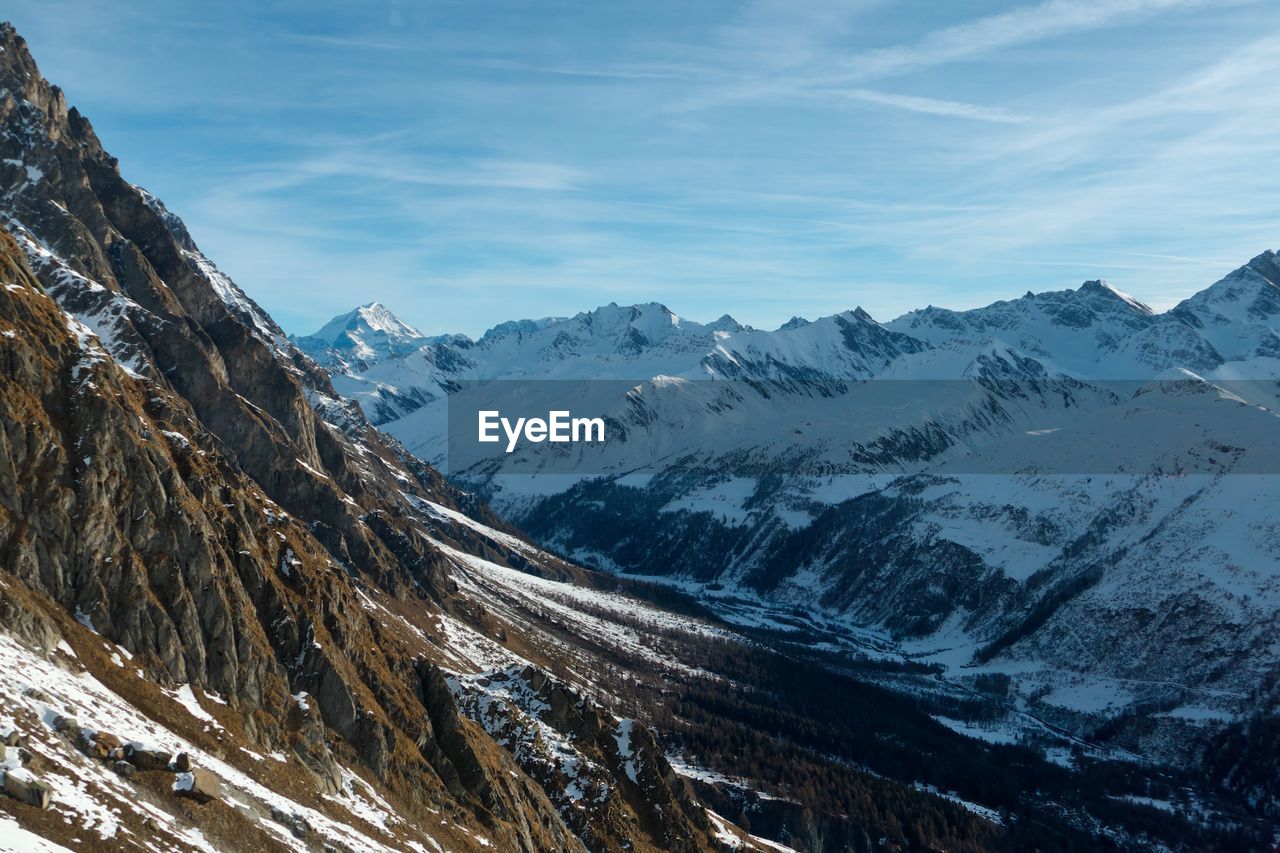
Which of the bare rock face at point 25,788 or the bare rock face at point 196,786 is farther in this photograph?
the bare rock face at point 196,786

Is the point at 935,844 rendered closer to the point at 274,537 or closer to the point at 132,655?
the point at 274,537

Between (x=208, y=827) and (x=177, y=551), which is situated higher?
(x=177, y=551)

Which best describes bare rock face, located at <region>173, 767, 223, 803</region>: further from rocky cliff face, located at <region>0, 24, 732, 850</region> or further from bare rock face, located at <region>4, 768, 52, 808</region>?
bare rock face, located at <region>4, 768, 52, 808</region>

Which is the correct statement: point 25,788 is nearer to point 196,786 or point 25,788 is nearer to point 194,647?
point 196,786

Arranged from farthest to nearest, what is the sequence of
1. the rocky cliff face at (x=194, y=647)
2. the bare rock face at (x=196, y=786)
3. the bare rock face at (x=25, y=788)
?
the rocky cliff face at (x=194, y=647) → the bare rock face at (x=196, y=786) → the bare rock face at (x=25, y=788)

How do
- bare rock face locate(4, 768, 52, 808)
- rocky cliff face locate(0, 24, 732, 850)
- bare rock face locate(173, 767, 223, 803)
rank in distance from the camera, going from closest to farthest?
1. bare rock face locate(4, 768, 52, 808)
2. bare rock face locate(173, 767, 223, 803)
3. rocky cliff face locate(0, 24, 732, 850)

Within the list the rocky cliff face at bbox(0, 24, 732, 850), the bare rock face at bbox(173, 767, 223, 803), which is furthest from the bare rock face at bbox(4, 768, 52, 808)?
the bare rock face at bbox(173, 767, 223, 803)

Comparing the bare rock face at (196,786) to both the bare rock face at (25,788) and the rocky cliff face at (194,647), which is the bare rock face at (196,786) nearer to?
the rocky cliff face at (194,647)

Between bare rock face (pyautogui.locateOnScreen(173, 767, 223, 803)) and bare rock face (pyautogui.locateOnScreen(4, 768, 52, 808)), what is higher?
bare rock face (pyautogui.locateOnScreen(4, 768, 52, 808))

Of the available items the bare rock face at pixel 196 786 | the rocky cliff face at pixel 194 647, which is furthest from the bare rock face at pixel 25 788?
the bare rock face at pixel 196 786

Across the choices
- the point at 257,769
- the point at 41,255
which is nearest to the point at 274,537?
the point at 257,769

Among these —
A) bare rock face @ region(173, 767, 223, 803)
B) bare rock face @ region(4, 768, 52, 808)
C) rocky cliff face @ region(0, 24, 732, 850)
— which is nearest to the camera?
bare rock face @ region(4, 768, 52, 808)
